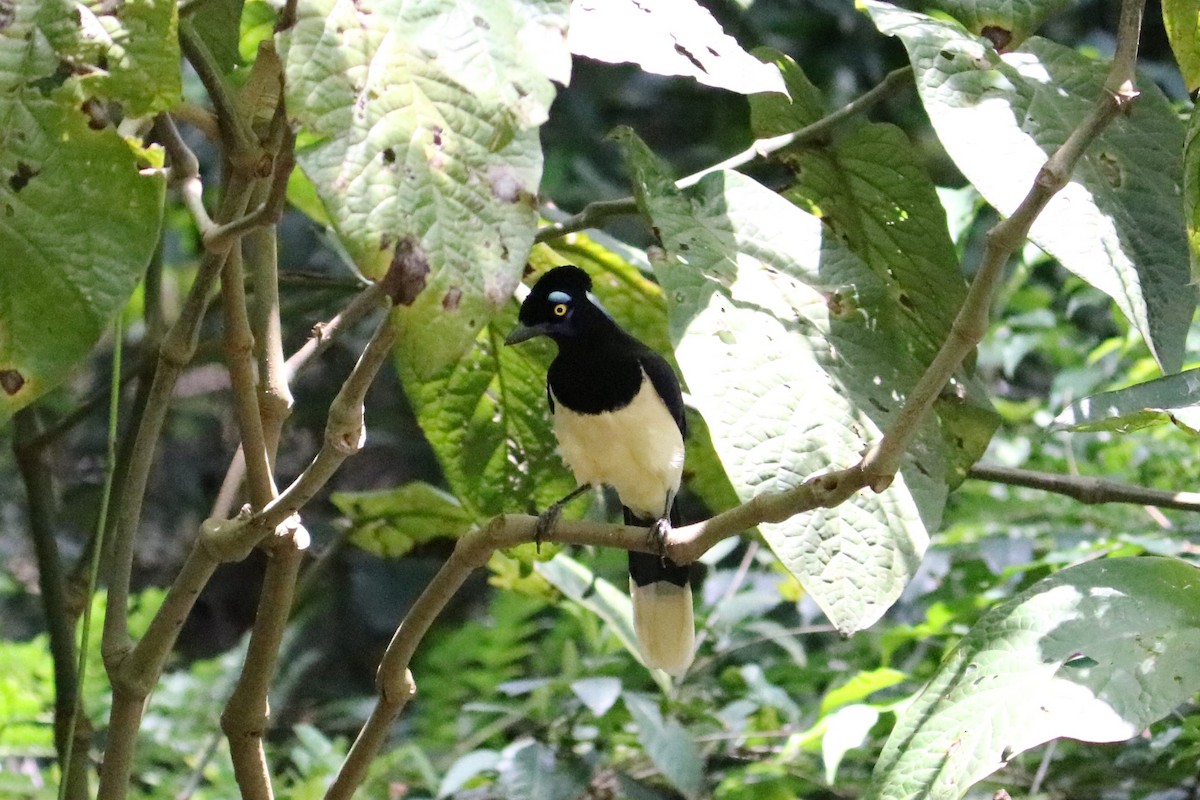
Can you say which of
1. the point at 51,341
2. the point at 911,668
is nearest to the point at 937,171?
the point at 911,668

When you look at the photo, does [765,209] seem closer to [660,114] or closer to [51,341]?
[51,341]

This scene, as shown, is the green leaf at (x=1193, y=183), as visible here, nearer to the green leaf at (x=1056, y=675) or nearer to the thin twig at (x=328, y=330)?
the green leaf at (x=1056, y=675)

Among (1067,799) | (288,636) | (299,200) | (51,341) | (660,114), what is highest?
(51,341)

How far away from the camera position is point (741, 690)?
2158 millimetres

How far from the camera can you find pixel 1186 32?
3.30 ft

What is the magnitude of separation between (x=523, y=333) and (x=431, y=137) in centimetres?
70

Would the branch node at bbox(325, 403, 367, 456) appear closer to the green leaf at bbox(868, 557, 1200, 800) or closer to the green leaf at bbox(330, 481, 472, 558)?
the green leaf at bbox(868, 557, 1200, 800)

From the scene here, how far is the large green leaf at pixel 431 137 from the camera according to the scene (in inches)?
23.8

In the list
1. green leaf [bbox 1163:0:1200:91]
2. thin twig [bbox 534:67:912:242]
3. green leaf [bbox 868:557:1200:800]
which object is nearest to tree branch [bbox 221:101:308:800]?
thin twig [bbox 534:67:912:242]

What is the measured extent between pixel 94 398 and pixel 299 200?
37 cm

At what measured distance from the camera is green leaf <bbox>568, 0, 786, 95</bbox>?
79 cm

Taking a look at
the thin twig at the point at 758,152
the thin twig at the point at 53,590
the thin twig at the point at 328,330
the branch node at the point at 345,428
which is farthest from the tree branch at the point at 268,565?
the thin twig at the point at 53,590

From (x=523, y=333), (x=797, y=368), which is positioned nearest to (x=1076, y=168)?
(x=797, y=368)

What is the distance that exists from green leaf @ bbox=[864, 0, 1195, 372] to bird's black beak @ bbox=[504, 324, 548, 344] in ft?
1.50
